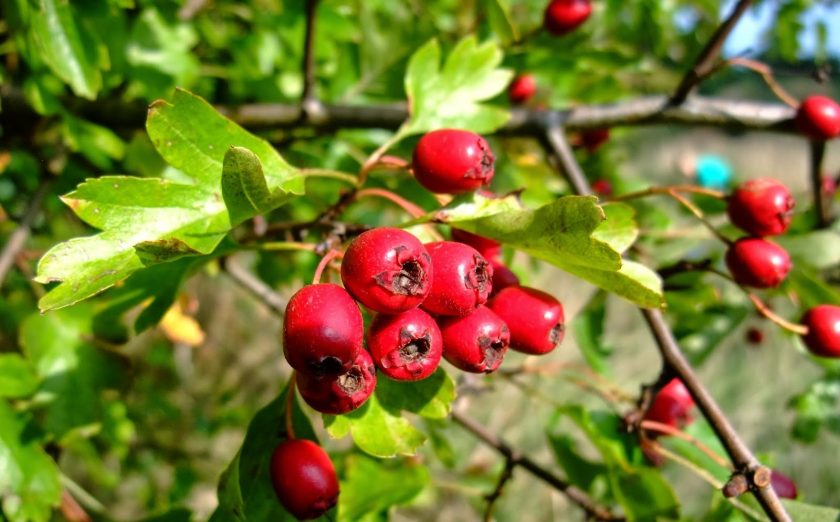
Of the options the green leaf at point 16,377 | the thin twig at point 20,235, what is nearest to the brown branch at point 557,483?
the green leaf at point 16,377

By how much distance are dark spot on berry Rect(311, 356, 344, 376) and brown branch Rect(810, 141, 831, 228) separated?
4.35ft

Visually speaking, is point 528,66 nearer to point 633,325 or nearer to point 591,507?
point 591,507

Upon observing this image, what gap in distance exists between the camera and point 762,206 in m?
1.25

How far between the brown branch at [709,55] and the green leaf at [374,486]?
3.63 feet

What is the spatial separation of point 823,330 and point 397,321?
0.88m

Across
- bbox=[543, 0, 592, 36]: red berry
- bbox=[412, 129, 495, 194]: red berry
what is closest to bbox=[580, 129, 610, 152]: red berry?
bbox=[543, 0, 592, 36]: red berry

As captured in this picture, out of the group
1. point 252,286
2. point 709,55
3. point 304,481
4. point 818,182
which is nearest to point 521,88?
point 709,55

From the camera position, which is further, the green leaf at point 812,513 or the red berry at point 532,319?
the green leaf at point 812,513

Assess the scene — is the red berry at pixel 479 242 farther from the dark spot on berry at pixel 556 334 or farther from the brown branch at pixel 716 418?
the brown branch at pixel 716 418

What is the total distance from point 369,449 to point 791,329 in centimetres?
83

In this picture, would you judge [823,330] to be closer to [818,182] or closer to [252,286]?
[818,182]

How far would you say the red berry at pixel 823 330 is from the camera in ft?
4.25

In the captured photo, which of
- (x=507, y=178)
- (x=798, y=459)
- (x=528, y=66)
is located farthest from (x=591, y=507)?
(x=798, y=459)

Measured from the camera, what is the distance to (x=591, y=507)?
1604 millimetres
